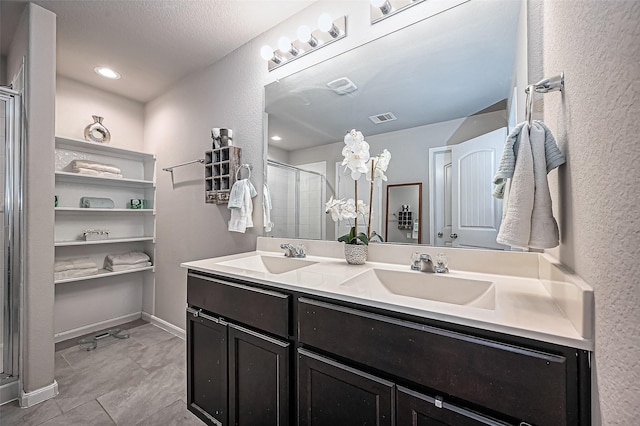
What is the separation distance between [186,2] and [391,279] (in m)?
1.97

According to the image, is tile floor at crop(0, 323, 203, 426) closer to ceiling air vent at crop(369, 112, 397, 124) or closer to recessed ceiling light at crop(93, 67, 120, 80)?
ceiling air vent at crop(369, 112, 397, 124)

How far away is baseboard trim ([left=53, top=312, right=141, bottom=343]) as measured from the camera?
2477 mm

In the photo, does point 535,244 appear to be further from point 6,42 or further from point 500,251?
point 6,42

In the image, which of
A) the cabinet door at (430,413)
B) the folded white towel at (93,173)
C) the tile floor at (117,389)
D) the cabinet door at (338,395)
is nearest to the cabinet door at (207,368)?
the tile floor at (117,389)

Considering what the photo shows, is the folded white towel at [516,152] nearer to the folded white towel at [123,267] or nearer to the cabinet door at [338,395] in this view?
the cabinet door at [338,395]

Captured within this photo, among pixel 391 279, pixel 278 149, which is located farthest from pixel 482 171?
pixel 278 149

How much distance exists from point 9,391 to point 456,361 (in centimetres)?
247

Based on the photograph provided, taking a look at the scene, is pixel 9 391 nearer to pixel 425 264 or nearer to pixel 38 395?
pixel 38 395

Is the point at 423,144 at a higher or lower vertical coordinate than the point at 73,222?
higher

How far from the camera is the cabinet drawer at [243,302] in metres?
1.04

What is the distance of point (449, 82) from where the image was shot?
4.11 ft

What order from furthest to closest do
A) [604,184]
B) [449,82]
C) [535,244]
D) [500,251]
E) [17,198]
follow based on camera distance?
[17,198]
[449,82]
[500,251]
[535,244]
[604,184]

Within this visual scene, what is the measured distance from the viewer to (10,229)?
167cm

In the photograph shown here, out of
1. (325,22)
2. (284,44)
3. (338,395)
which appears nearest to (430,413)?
(338,395)
